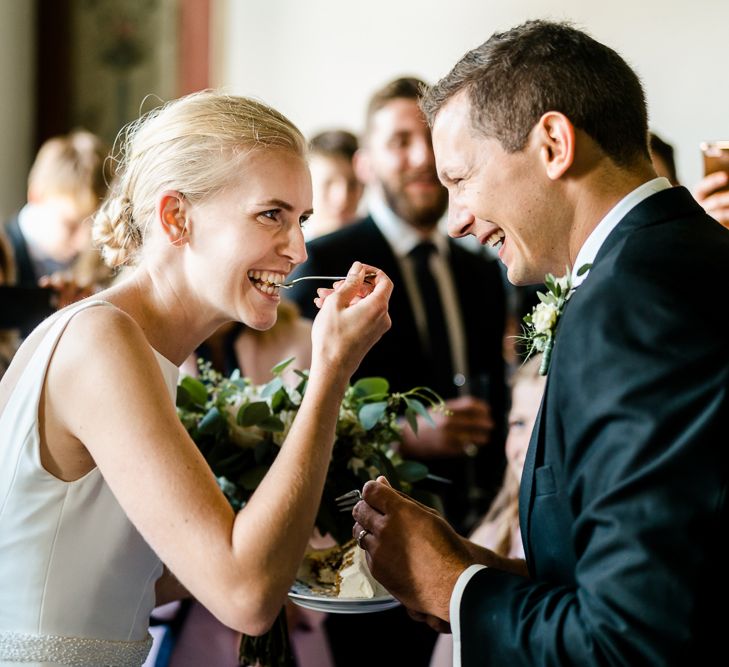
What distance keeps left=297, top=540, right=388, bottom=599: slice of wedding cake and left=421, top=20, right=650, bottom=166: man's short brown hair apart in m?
0.84

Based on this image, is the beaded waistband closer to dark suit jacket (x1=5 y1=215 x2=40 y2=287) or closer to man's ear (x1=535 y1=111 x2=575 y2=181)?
man's ear (x1=535 y1=111 x2=575 y2=181)

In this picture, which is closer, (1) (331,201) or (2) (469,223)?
(2) (469,223)

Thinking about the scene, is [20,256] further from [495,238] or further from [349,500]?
[495,238]

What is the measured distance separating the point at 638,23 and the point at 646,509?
4.80 meters

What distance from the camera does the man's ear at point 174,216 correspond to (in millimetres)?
1818

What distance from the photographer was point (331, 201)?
518 cm

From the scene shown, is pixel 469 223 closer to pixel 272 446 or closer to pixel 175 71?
pixel 272 446

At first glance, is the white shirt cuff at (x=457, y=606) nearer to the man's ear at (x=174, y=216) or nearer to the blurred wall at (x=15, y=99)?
the man's ear at (x=174, y=216)

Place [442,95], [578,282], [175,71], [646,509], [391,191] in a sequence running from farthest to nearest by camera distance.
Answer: [175,71], [391,191], [442,95], [578,282], [646,509]

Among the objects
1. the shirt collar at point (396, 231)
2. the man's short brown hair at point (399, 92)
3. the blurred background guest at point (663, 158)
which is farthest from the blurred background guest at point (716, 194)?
the man's short brown hair at point (399, 92)

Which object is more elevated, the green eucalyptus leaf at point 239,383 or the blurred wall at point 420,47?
the blurred wall at point 420,47

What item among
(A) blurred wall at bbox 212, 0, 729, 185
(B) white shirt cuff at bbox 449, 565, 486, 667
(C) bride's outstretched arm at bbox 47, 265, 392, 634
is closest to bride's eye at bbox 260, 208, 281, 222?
(C) bride's outstretched arm at bbox 47, 265, 392, 634

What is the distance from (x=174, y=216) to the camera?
1.83m

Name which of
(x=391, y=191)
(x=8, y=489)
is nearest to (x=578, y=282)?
(x=8, y=489)
